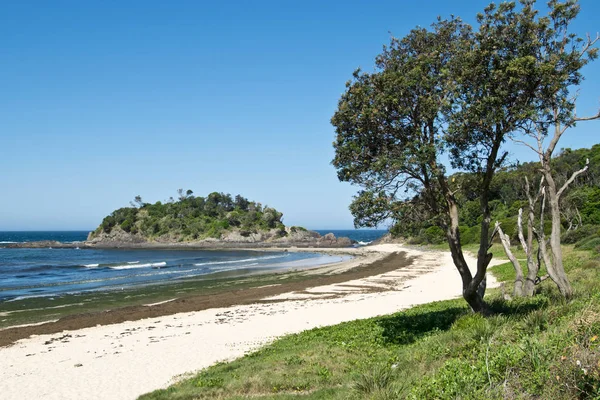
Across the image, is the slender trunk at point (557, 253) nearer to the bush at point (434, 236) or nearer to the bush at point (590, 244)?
the bush at point (590, 244)

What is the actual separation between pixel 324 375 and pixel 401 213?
4639 millimetres

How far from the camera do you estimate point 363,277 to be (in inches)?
1571

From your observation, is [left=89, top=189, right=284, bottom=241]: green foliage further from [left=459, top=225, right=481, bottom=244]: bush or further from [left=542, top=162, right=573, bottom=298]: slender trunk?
[left=542, top=162, right=573, bottom=298]: slender trunk

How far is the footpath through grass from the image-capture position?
6.26 metres

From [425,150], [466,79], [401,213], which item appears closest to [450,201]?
[401,213]

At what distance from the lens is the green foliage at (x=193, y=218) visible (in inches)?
5389

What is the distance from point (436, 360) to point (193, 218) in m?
142

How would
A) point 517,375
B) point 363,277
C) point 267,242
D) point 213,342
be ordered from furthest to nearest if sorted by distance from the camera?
point 267,242 < point 363,277 < point 213,342 < point 517,375

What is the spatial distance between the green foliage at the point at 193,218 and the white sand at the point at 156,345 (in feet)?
361

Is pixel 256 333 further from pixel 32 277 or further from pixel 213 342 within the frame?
pixel 32 277

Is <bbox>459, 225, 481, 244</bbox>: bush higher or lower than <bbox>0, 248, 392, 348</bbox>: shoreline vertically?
higher

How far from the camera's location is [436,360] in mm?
9289

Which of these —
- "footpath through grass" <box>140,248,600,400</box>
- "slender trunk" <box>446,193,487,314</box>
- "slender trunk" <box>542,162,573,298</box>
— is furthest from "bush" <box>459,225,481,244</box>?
"slender trunk" <box>446,193,487,314</box>

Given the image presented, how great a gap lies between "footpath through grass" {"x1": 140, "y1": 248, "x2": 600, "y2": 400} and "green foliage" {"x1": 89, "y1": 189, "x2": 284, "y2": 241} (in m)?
121
